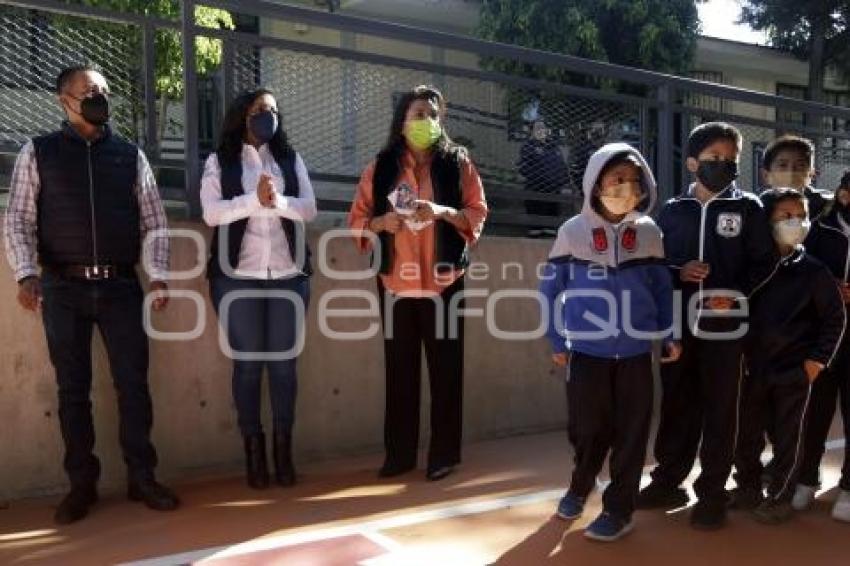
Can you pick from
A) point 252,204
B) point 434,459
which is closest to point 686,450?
point 434,459

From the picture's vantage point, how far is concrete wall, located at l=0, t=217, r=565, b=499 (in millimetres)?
4500

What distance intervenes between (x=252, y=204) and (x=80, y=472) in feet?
5.00

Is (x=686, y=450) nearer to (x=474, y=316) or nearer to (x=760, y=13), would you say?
(x=474, y=316)

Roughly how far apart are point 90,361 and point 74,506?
0.68m

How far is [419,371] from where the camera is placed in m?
5.02

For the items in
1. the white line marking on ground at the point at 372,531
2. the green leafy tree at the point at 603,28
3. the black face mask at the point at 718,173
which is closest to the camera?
the white line marking on ground at the point at 372,531

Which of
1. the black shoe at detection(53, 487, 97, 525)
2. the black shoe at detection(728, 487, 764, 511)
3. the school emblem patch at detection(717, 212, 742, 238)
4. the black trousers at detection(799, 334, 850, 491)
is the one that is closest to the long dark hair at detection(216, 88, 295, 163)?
the black shoe at detection(53, 487, 97, 525)

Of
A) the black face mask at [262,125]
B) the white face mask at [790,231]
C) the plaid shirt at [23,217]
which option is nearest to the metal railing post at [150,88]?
the black face mask at [262,125]

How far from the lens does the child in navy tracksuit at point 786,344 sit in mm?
4141

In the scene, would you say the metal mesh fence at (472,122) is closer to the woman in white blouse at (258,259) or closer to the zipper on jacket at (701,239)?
the woman in white blouse at (258,259)

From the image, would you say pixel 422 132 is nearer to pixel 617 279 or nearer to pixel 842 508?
pixel 617 279

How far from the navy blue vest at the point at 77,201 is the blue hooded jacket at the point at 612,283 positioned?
2.10m

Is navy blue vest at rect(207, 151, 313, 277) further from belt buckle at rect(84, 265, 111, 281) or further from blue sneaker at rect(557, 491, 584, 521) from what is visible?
blue sneaker at rect(557, 491, 584, 521)

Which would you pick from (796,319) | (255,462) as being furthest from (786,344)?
(255,462)
